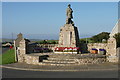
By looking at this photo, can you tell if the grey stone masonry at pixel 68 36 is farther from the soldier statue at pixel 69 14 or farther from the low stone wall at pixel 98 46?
the low stone wall at pixel 98 46

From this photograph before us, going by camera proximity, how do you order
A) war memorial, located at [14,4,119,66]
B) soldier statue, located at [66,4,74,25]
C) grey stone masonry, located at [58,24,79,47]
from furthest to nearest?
1. soldier statue, located at [66,4,74,25]
2. grey stone masonry, located at [58,24,79,47]
3. war memorial, located at [14,4,119,66]

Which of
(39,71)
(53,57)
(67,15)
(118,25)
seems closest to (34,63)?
(53,57)

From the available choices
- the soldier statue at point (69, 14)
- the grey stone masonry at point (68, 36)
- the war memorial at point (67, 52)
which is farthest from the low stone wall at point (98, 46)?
the soldier statue at point (69, 14)

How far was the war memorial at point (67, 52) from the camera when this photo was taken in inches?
790

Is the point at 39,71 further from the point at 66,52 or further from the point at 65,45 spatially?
the point at 65,45

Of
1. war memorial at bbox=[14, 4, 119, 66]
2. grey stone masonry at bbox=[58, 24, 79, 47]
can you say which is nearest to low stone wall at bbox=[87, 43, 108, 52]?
war memorial at bbox=[14, 4, 119, 66]

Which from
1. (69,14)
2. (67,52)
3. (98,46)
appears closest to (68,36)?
(67,52)

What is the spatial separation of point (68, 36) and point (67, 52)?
263cm

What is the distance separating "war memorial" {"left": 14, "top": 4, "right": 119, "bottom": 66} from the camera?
2007cm

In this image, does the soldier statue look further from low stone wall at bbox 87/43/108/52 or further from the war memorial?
low stone wall at bbox 87/43/108/52

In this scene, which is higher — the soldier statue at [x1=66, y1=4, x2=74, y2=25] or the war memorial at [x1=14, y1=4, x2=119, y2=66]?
the soldier statue at [x1=66, y1=4, x2=74, y2=25]

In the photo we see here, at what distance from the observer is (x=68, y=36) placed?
2623cm

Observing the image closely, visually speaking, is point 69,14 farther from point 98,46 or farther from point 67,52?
point 98,46

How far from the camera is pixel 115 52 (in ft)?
77.7
